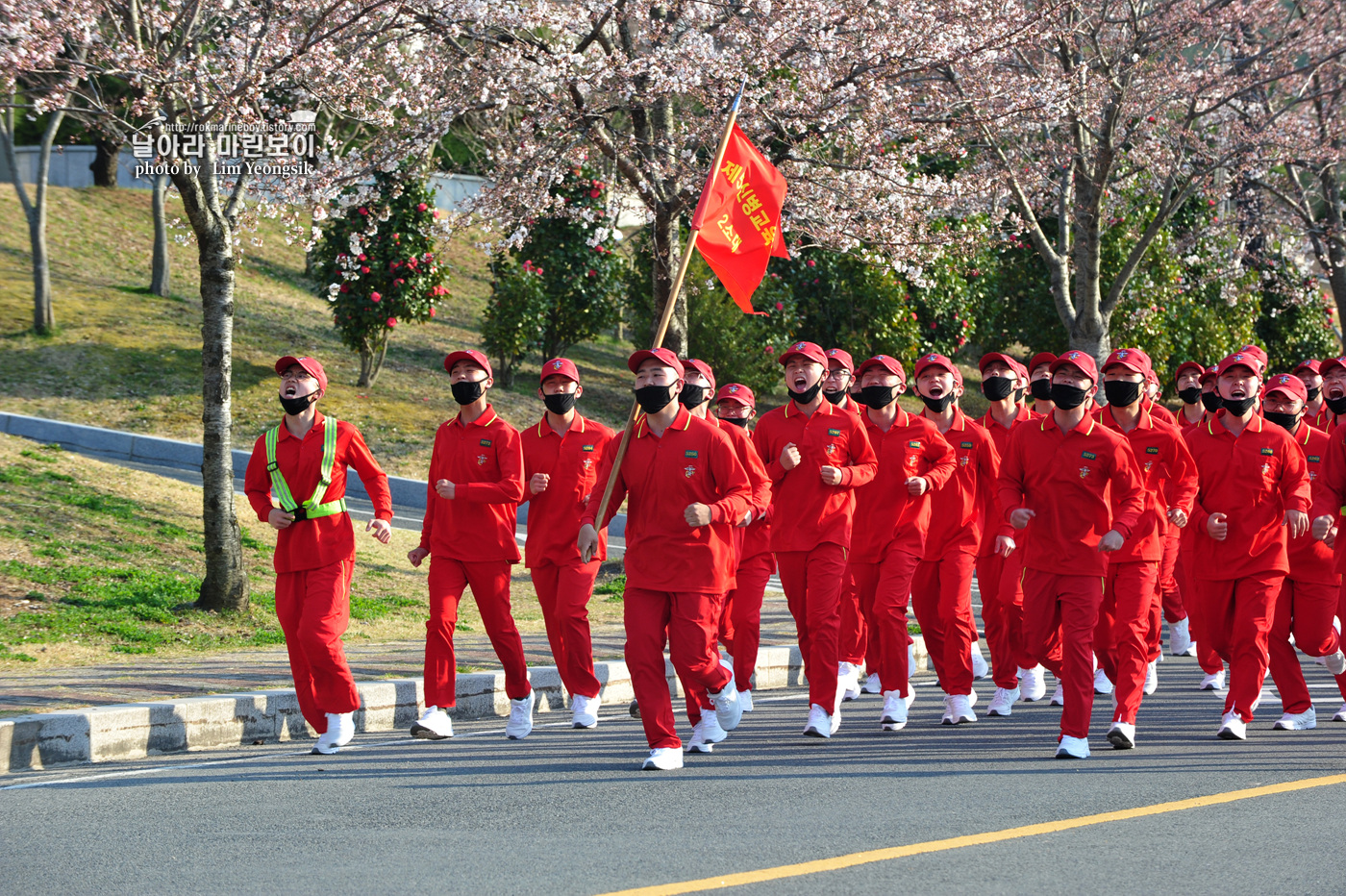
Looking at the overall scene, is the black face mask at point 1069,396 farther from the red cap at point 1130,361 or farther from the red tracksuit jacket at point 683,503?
the red tracksuit jacket at point 683,503

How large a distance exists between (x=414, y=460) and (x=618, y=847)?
632 inches

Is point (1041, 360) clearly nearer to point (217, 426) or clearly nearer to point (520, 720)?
point (520, 720)

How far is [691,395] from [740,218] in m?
1.20

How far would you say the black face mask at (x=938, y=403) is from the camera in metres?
9.73

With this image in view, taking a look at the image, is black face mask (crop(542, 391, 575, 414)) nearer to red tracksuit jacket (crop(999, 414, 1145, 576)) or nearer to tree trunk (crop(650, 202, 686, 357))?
red tracksuit jacket (crop(999, 414, 1145, 576))

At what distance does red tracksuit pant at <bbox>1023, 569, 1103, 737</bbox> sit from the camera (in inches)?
311

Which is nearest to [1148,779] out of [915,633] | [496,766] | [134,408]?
[496,766]

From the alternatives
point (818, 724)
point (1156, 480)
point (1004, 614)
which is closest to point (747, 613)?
point (818, 724)

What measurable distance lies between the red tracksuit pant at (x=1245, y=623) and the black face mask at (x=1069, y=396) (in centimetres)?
154

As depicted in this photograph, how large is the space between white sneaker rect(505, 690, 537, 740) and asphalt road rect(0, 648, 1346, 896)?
124 mm

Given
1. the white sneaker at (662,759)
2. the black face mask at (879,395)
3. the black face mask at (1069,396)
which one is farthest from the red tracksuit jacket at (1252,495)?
the white sneaker at (662,759)

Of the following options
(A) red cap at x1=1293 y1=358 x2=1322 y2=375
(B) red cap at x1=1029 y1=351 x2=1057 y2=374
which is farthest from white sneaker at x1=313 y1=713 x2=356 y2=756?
(A) red cap at x1=1293 y1=358 x2=1322 y2=375

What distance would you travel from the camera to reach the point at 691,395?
8.52 metres

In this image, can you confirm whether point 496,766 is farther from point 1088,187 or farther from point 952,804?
point 1088,187
